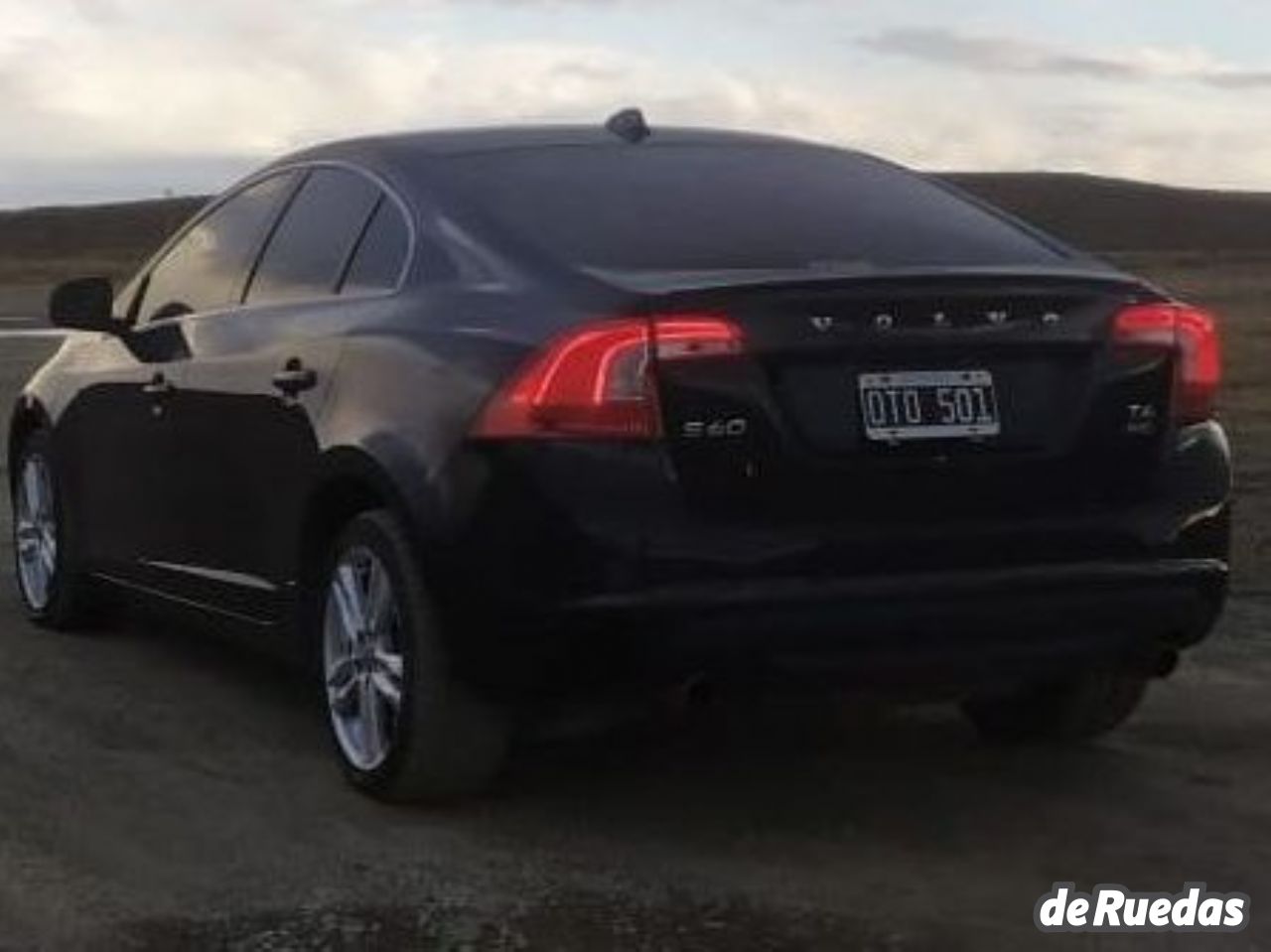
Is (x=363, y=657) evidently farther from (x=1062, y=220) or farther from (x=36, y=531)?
(x=1062, y=220)

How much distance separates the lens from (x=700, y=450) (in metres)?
4.81

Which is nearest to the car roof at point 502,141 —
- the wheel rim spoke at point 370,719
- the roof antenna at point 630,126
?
the roof antenna at point 630,126

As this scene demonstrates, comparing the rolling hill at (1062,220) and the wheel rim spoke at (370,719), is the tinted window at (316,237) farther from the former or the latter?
the rolling hill at (1062,220)

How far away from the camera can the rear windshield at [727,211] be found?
5.29 meters

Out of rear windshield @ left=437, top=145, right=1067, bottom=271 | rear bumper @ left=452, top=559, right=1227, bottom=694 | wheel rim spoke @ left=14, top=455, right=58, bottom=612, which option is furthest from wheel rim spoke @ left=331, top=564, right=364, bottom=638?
wheel rim spoke @ left=14, top=455, right=58, bottom=612

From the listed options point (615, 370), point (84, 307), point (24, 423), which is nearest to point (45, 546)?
point (24, 423)

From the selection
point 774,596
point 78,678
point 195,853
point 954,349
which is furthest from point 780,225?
point 78,678

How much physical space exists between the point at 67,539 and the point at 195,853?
2622 millimetres

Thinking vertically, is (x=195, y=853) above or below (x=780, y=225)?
below

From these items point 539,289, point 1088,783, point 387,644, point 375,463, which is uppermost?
point 539,289

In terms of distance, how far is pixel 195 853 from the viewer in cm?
507

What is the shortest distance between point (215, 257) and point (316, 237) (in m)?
0.73

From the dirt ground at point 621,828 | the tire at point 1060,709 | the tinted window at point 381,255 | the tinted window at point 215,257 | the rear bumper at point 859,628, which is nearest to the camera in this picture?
the dirt ground at point 621,828

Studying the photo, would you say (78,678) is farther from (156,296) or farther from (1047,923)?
(1047,923)
